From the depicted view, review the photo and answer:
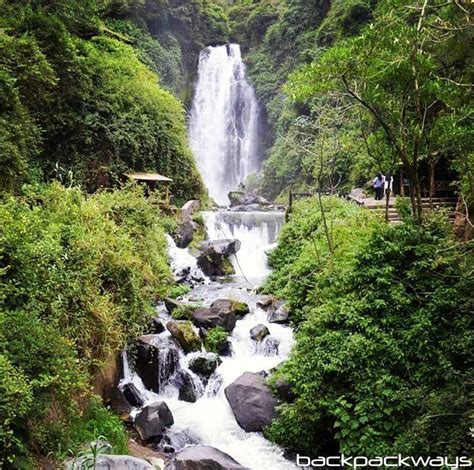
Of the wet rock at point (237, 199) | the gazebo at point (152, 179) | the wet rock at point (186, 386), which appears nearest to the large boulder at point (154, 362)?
the wet rock at point (186, 386)

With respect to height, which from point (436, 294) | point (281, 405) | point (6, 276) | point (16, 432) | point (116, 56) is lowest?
point (281, 405)

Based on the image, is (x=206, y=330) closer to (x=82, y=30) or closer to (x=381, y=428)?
(x=381, y=428)

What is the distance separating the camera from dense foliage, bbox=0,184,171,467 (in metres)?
4.66

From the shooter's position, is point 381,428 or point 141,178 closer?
point 381,428

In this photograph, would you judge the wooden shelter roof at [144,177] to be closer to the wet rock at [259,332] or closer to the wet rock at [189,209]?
the wet rock at [189,209]

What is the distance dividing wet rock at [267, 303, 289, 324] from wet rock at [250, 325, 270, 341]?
627 mm

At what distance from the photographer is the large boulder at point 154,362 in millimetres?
8492

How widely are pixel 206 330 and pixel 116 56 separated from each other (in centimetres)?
1478

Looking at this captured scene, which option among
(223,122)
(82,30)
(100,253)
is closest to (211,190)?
(223,122)

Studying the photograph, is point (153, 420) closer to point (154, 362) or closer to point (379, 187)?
point (154, 362)

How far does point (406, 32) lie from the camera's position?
20.8 feet

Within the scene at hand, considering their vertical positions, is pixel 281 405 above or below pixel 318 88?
below

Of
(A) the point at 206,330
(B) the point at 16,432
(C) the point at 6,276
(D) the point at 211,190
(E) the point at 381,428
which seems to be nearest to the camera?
(B) the point at 16,432

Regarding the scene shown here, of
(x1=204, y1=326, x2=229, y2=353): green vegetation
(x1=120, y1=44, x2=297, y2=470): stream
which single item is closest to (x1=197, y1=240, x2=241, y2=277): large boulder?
(x1=120, y1=44, x2=297, y2=470): stream
